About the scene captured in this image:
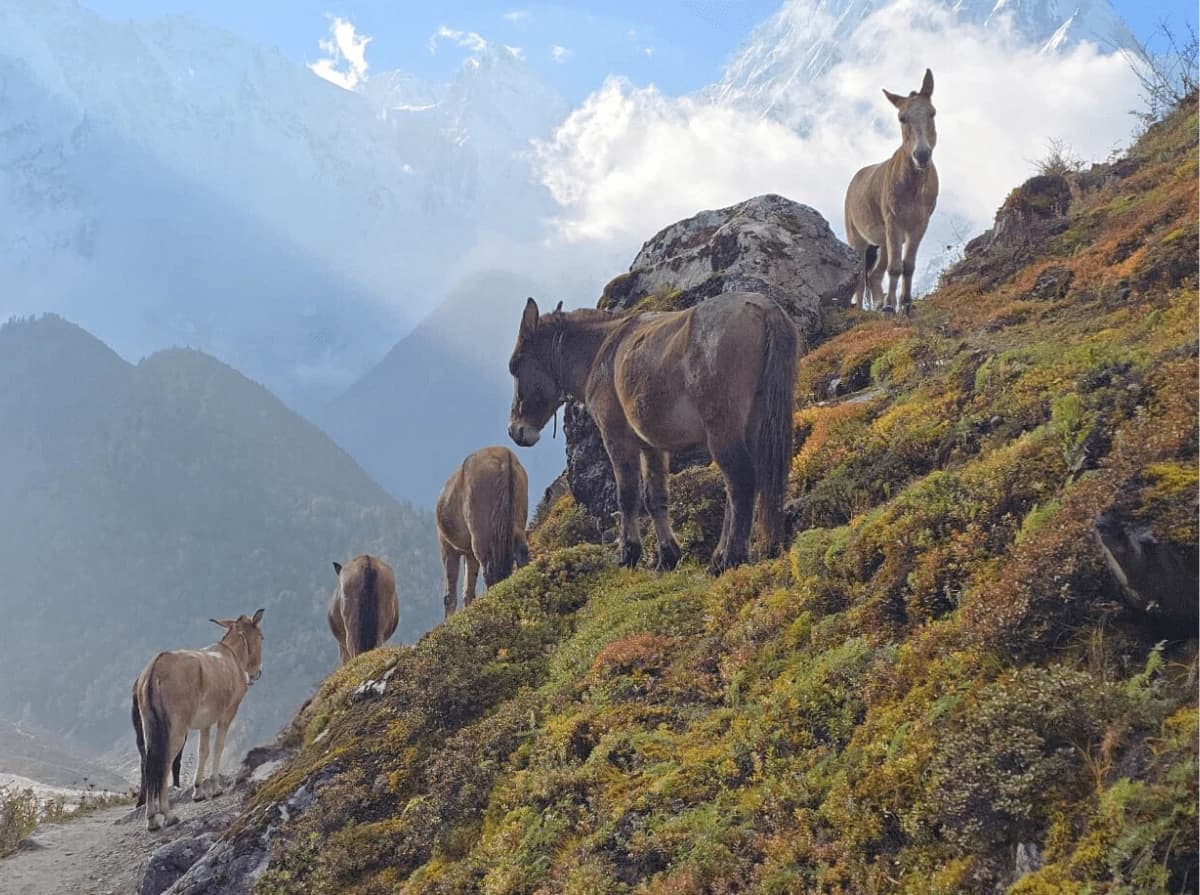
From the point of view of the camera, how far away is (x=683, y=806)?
560 centimetres

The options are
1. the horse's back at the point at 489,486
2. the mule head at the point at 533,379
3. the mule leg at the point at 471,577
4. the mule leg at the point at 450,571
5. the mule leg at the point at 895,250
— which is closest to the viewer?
the mule head at the point at 533,379

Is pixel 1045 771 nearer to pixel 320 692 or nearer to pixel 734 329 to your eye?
pixel 734 329

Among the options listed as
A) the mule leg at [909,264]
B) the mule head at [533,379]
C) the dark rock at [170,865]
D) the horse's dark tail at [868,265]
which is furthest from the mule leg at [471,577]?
the horse's dark tail at [868,265]

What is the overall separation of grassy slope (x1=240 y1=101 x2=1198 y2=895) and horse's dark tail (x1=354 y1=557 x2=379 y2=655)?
6.85 metres

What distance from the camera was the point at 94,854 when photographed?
13445 mm

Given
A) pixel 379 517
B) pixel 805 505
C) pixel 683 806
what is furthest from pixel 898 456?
pixel 379 517

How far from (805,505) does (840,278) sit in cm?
1111

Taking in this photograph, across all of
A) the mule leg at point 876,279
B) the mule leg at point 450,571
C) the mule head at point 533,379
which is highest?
the mule leg at point 876,279

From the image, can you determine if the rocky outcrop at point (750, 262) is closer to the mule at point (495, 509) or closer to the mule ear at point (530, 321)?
the mule at point (495, 509)

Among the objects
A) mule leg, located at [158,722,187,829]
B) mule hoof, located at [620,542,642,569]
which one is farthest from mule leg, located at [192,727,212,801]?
mule hoof, located at [620,542,642,569]

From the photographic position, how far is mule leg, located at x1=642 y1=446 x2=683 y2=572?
1123cm

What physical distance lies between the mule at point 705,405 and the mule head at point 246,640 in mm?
10804

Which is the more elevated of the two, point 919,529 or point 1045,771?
point 919,529

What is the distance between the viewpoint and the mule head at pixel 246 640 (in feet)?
63.5
